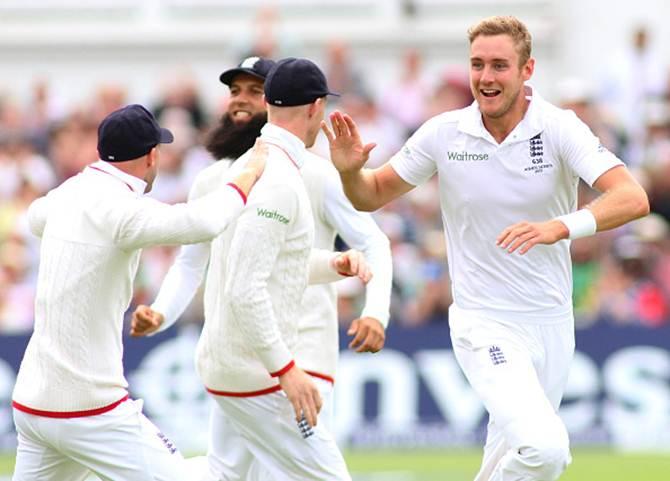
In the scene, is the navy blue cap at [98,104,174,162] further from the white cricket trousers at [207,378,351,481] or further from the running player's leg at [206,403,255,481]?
the running player's leg at [206,403,255,481]

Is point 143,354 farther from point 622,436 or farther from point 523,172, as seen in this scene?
point 523,172

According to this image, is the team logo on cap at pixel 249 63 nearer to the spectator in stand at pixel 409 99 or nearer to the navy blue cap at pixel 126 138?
the navy blue cap at pixel 126 138

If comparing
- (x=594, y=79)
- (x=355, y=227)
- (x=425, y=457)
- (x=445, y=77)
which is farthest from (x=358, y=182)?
(x=594, y=79)

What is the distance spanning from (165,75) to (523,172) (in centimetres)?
1221

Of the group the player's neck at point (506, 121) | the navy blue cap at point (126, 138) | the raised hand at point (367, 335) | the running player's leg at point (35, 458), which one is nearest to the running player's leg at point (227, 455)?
the raised hand at point (367, 335)

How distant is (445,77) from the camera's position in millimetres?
17312

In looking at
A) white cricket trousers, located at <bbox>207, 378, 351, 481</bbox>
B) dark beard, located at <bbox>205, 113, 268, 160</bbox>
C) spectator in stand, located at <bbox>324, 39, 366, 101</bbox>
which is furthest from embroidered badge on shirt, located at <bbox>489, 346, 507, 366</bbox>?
spectator in stand, located at <bbox>324, 39, 366, 101</bbox>

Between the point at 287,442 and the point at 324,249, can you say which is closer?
the point at 287,442

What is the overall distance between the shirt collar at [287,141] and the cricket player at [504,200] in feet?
1.36

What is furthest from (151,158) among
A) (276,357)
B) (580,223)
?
(580,223)

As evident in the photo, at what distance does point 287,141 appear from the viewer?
7.71 metres

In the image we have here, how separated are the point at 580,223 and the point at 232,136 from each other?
200 centimetres

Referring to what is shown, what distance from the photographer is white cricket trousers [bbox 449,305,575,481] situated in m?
7.61

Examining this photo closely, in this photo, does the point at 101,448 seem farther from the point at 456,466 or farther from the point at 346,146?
the point at 456,466
